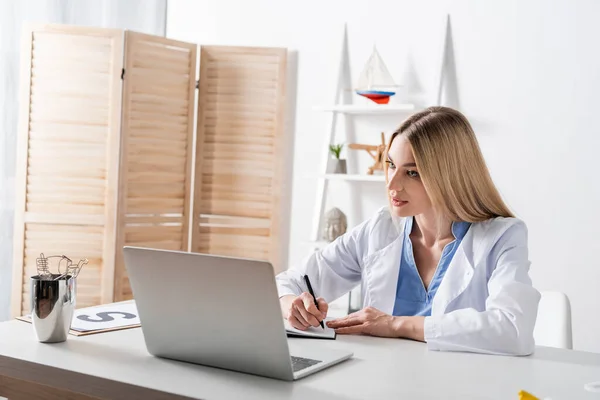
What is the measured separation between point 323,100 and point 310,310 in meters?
2.23

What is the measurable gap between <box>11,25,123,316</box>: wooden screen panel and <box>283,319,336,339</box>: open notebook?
2.00 meters

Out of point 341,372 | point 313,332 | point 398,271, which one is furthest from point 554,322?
point 341,372

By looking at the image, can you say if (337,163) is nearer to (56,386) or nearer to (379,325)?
(379,325)

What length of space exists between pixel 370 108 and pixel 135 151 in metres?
1.11

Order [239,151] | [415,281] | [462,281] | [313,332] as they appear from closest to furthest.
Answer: [313,332] < [462,281] < [415,281] < [239,151]

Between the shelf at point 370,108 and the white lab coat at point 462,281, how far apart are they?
4.29 ft

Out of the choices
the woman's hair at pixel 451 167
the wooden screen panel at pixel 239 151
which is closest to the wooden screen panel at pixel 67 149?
the wooden screen panel at pixel 239 151

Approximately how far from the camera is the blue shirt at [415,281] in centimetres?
197

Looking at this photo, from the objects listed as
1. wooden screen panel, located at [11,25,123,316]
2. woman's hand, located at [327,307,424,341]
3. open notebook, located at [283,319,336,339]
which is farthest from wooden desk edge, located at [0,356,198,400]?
wooden screen panel, located at [11,25,123,316]

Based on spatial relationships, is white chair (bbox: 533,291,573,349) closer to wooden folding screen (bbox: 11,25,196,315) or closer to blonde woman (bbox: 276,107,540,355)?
blonde woman (bbox: 276,107,540,355)

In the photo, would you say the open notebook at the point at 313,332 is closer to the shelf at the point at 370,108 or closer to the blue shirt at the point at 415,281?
the blue shirt at the point at 415,281

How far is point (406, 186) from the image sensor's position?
6.44 ft

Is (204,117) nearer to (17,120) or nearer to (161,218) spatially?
(161,218)

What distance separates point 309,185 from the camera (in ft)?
12.7
